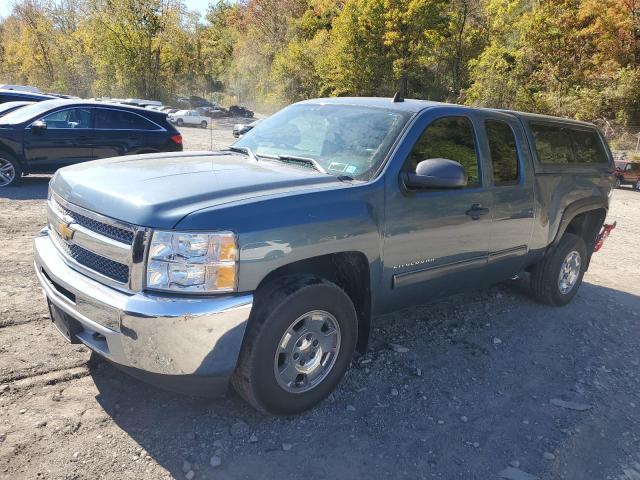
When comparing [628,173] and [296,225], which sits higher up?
[296,225]

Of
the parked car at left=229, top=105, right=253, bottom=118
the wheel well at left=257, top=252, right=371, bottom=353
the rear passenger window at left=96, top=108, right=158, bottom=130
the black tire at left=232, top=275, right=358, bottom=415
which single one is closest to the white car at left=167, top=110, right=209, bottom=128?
the parked car at left=229, top=105, right=253, bottom=118

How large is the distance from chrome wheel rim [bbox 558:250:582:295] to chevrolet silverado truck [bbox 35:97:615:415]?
866 mm

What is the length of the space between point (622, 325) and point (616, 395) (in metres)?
1.61

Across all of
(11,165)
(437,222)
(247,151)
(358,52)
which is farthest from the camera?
(358,52)

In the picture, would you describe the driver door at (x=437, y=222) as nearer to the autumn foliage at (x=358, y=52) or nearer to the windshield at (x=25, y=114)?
the windshield at (x=25, y=114)

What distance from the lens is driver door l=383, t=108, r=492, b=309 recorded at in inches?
132

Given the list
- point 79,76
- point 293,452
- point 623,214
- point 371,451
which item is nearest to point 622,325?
point 371,451

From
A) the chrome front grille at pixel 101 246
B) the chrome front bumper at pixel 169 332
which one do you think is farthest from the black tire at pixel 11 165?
the chrome front bumper at pixel 169 332

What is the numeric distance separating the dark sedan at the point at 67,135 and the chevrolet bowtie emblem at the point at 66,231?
7.27m

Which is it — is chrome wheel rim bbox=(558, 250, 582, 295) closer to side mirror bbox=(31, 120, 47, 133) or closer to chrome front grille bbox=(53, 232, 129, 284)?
chrome front grille bbox=(53, 232, 129, 284)

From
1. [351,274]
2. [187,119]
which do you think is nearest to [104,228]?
[351,274]

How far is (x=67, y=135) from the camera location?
9.56 meters

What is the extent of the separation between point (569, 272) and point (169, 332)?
4463mm

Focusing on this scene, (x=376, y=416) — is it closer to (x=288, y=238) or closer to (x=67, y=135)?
(x=288, y=238)
